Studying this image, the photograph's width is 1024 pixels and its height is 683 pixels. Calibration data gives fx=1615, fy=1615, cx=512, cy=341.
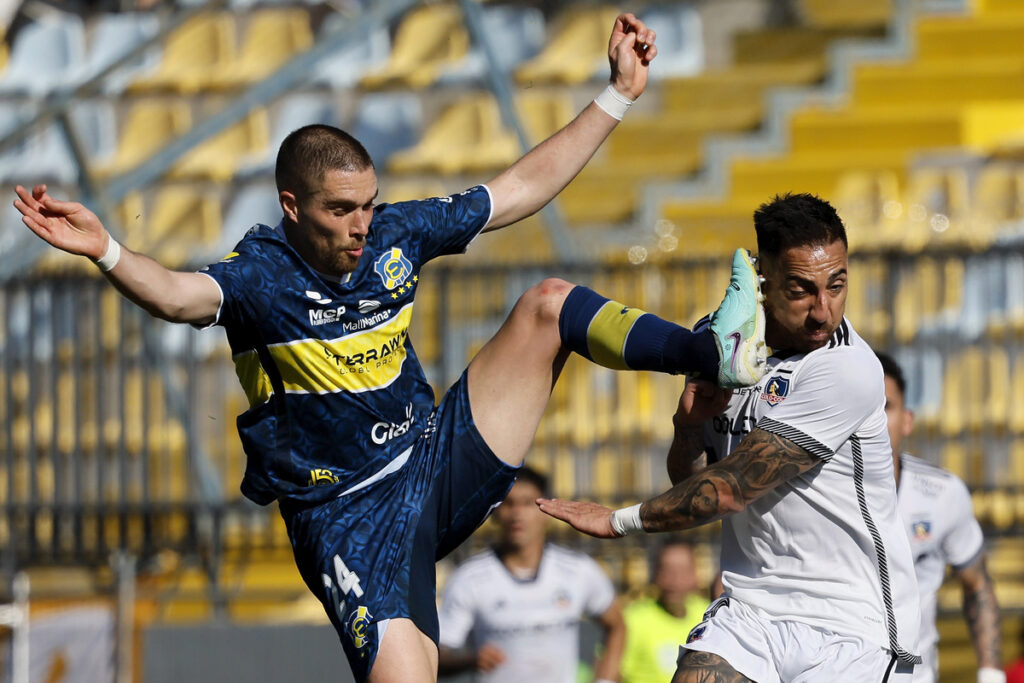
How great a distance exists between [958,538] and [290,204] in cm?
352

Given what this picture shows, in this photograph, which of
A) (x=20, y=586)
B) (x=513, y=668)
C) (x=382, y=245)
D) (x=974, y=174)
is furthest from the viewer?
(x=974, y=174)

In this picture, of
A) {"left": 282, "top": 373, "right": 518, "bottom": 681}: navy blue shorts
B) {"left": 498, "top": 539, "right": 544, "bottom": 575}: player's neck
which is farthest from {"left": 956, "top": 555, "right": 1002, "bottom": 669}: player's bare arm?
{"left": 282, "top": 373, "right": 518, "bottom": 681}: navy blue shorts

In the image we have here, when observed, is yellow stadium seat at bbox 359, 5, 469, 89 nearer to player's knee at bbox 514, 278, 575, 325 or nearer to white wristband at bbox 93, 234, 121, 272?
player's knee at bbox 514, 278, 575, 325

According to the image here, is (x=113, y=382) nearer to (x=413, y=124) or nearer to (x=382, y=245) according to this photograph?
(x=413, y=124)

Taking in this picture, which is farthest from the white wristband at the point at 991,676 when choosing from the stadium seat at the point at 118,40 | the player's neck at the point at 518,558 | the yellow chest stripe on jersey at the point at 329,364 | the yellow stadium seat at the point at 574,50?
the stadium seat at the point at 118,40

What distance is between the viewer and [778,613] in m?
4.93

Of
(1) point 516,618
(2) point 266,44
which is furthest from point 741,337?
(2) point 266,44

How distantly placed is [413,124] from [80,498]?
5713mm

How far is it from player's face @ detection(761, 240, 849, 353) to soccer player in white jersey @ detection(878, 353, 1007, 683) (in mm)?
2073

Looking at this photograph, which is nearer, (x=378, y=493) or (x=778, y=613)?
(x=778, y=613)

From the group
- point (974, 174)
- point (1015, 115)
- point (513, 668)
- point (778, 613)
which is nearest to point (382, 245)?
point (778, 613)

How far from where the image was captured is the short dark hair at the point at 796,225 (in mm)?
4754

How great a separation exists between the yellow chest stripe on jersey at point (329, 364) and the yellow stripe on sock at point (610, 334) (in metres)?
0.70

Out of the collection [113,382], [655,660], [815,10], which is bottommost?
[655,660]
